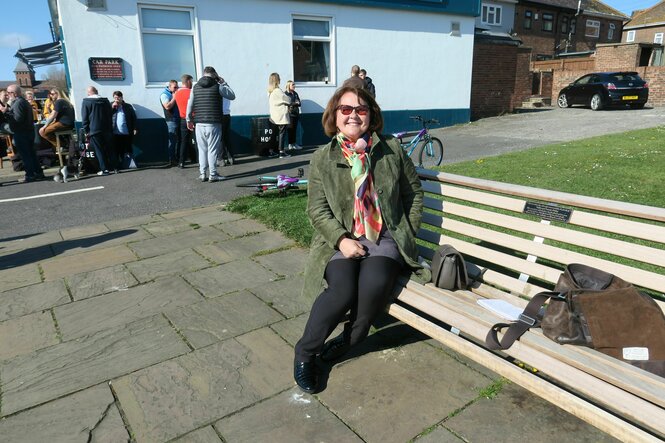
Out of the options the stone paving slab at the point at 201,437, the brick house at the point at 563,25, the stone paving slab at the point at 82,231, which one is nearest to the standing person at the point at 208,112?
the stone paving slab at the point at 82,231

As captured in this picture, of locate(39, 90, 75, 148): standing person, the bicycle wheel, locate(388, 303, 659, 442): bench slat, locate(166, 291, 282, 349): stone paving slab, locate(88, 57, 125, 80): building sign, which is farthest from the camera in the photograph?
locate(88, 57, 125, 80): building sign

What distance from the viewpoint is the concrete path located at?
2375 millimetres

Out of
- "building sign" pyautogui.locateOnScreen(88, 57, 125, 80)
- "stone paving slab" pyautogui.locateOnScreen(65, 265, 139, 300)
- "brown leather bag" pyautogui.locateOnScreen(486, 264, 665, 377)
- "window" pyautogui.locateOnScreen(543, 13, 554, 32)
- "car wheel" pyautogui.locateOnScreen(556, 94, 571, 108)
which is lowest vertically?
"stone paving slab" pyautogui.locateOnScreen(65, 265, 139, 300)

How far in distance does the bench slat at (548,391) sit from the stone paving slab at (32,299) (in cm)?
285

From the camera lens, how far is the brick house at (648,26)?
42.8 meters

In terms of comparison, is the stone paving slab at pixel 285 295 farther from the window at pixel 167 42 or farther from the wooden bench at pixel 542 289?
the window at pixel 167 42

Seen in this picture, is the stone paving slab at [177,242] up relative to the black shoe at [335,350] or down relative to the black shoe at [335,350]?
down

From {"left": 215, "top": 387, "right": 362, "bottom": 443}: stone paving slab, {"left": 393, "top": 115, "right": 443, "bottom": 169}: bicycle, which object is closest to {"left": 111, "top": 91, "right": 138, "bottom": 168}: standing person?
{"left": 393, "top": 115, "right": 443, "bottom": 169}: bicycle

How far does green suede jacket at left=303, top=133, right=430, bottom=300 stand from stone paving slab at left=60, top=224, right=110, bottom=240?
3.80m

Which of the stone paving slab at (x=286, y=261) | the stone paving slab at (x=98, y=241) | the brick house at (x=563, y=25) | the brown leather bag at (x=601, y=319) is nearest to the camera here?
the brown leather bag at (x=601, y=319)

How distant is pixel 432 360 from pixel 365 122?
1512 millimetres

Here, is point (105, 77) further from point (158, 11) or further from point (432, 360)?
point (432, 360)

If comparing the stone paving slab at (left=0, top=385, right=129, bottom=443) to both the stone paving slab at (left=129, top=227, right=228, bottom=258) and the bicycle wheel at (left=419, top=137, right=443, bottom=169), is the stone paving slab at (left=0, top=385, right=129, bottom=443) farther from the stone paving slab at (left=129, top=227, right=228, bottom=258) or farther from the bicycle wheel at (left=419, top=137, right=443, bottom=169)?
the bicycle wheel at (left=419, top=137, right=443, bottom=169)

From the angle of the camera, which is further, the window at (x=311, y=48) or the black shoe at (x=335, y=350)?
the window at (x=311, y=48)
